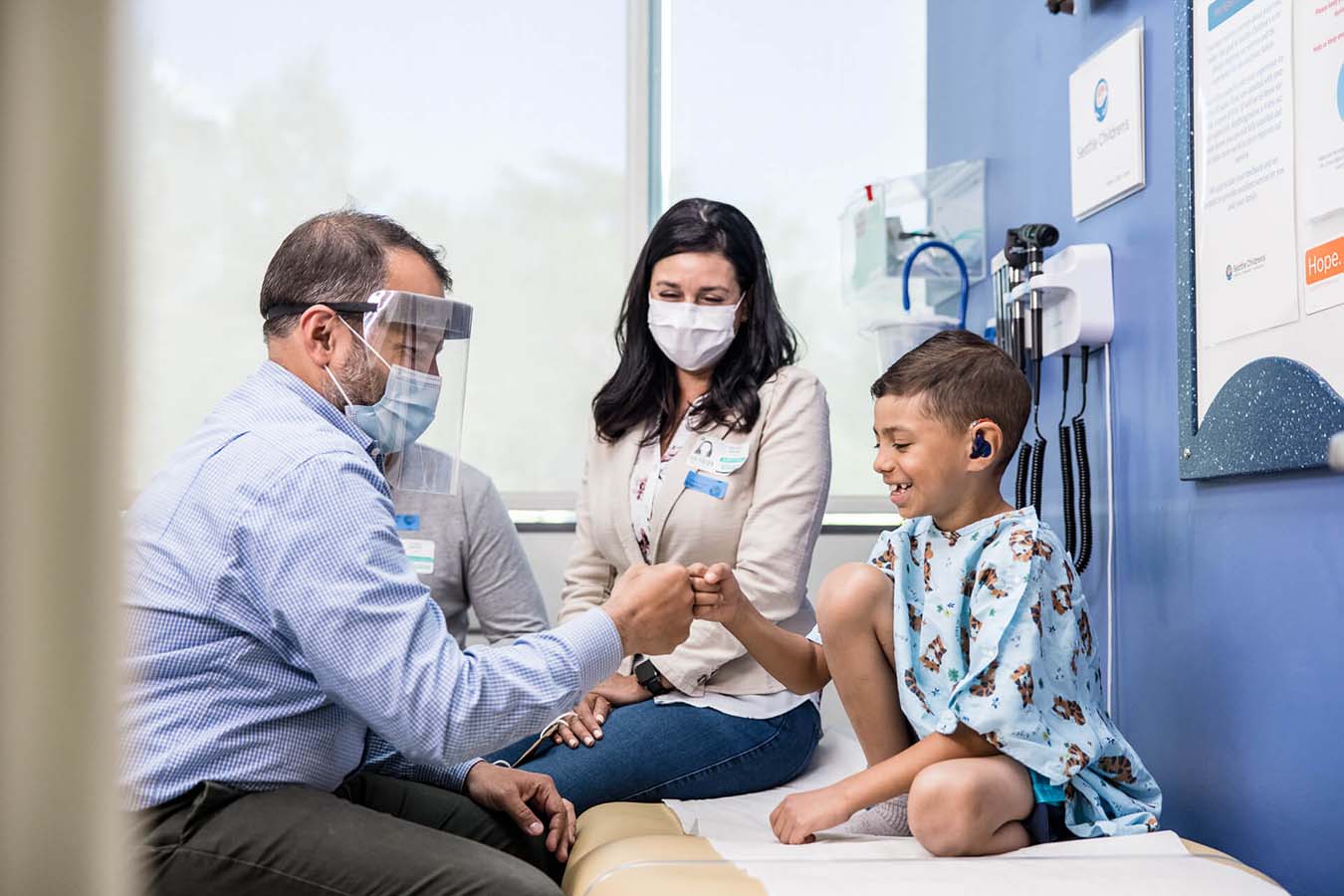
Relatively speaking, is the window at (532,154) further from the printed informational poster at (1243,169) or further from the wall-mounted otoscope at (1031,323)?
the printed informational poster at (1243,169)

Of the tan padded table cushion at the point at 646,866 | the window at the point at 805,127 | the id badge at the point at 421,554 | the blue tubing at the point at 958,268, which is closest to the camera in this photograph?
the tan padded table cushion at the point at 646,866

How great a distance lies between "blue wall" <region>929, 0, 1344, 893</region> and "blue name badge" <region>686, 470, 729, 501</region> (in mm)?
690

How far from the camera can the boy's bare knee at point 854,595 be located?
70.6 inches

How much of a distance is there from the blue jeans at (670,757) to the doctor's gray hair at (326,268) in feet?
2.80

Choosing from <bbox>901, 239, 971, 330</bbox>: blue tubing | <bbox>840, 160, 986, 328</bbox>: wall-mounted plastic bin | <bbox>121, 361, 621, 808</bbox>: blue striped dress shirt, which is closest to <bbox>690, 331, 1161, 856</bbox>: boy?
<bbox>121, 361, 621, 808</bbox>: blue striped dress shirt

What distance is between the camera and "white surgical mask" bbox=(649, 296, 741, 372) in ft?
7.80

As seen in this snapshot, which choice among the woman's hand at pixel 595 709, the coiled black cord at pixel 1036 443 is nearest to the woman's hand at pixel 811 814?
the woman's hand at pixel 595 709

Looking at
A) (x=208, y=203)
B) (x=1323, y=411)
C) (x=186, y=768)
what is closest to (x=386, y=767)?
(x=186, y=768)

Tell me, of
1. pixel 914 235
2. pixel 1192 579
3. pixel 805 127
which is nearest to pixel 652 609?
pixel 1192 579

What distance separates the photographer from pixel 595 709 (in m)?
2.14

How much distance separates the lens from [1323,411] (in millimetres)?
1554

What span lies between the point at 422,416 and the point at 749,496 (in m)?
0.87

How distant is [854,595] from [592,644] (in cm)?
50

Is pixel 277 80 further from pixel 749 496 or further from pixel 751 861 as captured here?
pixel 751 861
